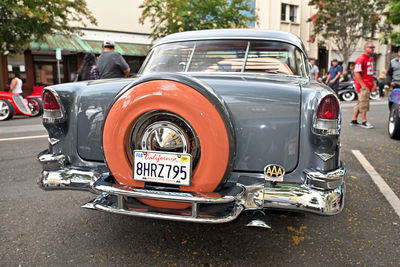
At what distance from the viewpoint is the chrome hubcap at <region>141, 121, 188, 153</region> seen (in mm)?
2180

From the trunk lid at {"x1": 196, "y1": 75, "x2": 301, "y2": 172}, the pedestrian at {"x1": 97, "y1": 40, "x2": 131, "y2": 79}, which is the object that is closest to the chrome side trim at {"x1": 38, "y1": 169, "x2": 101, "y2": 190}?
the trunk lid at {"x1": 196, "y1": 75, "x2": 301, "y2": 172}

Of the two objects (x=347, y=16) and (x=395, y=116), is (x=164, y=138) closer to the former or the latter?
(x=395, y=116)

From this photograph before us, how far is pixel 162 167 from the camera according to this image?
2168 mm

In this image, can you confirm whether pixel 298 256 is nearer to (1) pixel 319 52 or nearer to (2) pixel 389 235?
(2) pixel 389 235

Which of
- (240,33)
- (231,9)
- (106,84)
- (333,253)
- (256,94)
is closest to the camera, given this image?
(256,94)

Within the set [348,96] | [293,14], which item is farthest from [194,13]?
[293,14]

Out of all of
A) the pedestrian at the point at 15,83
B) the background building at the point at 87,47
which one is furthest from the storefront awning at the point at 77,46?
the pedestrian at the point at 15,83

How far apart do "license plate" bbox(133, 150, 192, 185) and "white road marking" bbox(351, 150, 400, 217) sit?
2231 mm

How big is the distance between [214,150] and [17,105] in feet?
34.4

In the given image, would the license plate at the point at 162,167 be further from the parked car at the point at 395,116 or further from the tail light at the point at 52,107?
the parked car at the point at 395,116

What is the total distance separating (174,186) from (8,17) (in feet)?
44.1

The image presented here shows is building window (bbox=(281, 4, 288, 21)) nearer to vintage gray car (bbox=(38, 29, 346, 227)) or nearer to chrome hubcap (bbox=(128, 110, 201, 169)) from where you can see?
vintage gray car (bbox=(38, 29, 346, 227))

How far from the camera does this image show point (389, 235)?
268 centimetres

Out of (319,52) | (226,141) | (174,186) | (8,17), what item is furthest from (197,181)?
(319,52)
